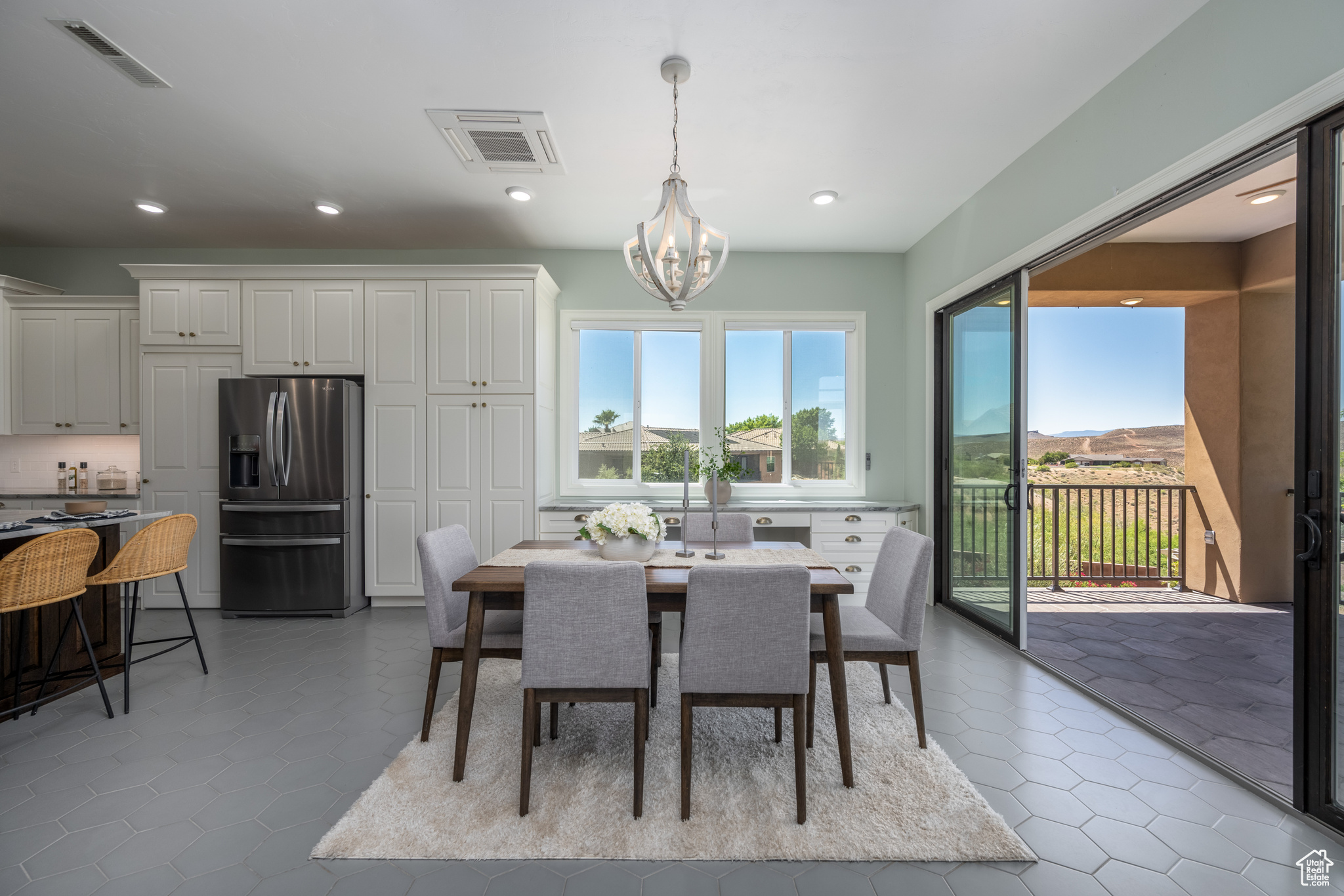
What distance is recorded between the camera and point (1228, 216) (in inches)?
148

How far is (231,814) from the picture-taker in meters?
1.80

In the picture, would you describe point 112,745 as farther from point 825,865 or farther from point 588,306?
point 588,306

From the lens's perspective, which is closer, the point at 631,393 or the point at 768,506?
the point at 768,506

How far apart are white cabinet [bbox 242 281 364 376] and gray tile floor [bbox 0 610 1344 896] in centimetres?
215

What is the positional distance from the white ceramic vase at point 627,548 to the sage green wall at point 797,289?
2774 mm

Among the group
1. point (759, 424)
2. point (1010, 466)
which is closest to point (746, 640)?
point (1010, 466)

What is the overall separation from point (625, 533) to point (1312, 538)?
2.17 meters

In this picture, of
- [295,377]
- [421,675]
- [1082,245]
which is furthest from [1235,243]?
[295,377]

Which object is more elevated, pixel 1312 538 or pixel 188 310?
pixel 188 310

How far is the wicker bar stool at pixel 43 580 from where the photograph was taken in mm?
2158

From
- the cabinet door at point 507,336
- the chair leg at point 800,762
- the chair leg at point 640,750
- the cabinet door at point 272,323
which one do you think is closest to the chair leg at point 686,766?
the chair leg at point 640,750

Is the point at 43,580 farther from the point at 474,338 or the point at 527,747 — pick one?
the point at 474,338

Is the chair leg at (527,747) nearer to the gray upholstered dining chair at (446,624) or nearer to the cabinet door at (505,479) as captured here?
the gray upholstered dining chair at (446,624)

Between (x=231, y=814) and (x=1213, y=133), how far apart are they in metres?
4.00
